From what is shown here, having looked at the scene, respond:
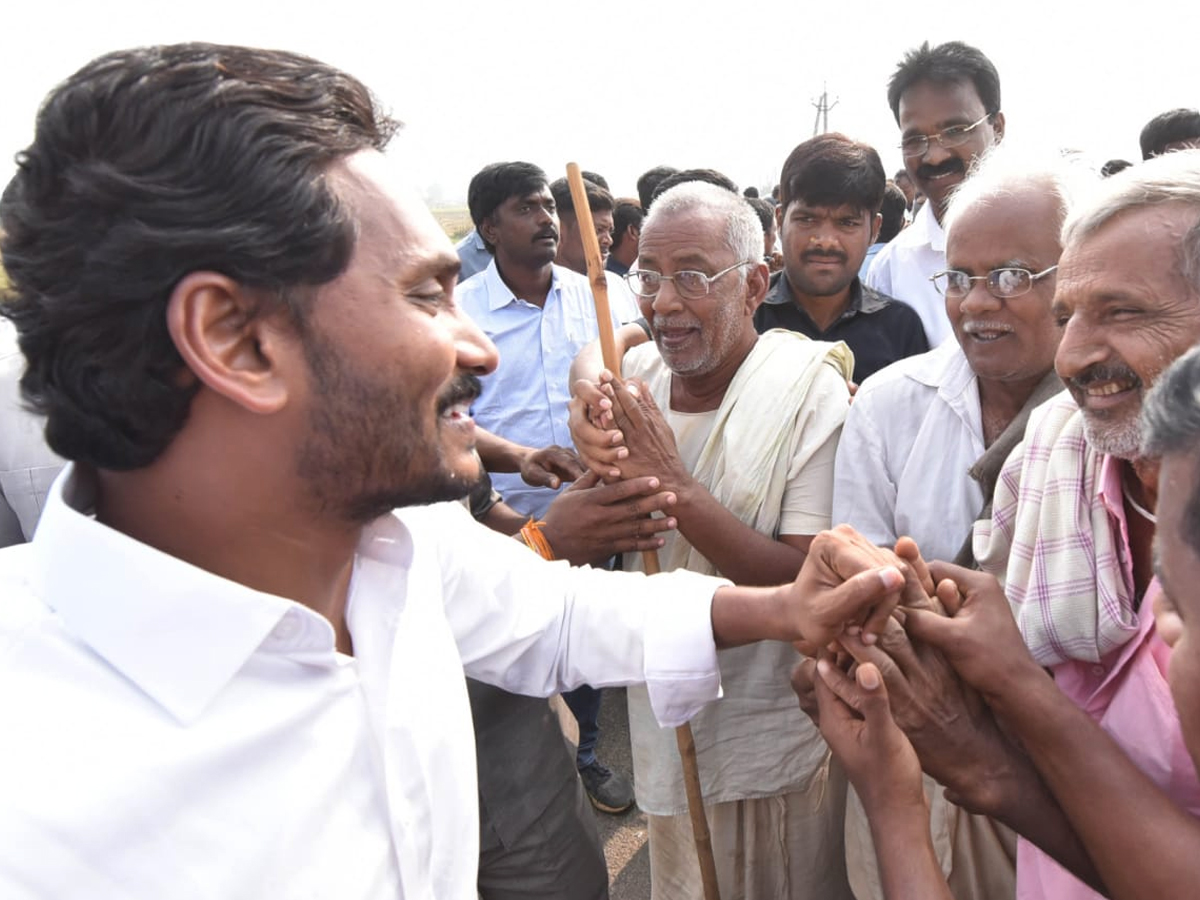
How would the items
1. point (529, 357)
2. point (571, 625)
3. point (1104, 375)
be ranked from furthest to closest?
point (529, 357) → point (571, 625) → point (1104, 375)

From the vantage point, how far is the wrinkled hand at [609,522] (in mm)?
2385

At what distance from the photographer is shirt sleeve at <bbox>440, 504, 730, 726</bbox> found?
1824mm

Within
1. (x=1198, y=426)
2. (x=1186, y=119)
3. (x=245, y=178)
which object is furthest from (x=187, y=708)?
(x=1186, y=119)

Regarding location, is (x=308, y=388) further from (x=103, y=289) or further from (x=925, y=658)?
(x=925, y=658)

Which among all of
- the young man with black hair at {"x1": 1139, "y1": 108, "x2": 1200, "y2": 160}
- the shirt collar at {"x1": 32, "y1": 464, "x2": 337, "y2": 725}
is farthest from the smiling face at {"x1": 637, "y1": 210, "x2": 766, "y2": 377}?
the young man with black hair at {"x1": 1139, "y1": 108, "x2": 1200, "y2": 160}

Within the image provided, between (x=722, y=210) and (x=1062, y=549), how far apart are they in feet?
5.04

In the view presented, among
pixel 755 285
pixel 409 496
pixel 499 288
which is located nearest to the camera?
pixel 409 496

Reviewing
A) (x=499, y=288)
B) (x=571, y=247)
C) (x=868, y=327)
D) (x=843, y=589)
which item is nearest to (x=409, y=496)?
(x=843, y=589)

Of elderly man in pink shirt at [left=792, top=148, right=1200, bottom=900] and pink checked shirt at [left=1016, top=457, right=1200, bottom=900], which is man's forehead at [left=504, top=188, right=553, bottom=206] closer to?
elderly man in pink shirt at [left=792, top=148, right=1200, bottom=900]

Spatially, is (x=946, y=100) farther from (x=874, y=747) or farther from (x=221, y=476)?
(x=221, y=476)

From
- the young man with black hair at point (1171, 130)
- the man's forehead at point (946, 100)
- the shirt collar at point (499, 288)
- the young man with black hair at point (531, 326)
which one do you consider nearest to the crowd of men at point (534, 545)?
the young man with black hair at point (531, 326)

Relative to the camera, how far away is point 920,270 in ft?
12.4

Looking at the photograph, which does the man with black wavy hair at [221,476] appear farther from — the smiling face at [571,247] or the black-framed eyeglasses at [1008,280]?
the smiling face at [571,247]

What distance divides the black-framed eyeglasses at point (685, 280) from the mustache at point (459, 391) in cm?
130
